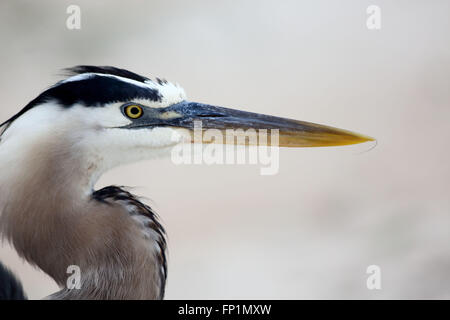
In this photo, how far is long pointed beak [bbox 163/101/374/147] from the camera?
3.70ft

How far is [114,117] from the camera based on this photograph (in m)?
1.04

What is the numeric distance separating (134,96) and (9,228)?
352 millimetres

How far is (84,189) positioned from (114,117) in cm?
16

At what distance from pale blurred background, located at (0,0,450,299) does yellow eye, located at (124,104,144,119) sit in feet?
4.09

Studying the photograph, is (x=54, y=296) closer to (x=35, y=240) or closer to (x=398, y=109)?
(x=35, y=240)

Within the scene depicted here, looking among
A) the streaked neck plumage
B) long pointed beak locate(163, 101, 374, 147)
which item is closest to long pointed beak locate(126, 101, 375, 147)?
long pointed beak locate(163, 101, 374, 147)

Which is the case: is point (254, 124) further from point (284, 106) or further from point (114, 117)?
point (284, 106)

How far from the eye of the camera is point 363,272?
236 cm

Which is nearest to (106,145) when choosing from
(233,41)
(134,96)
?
(134,96)
